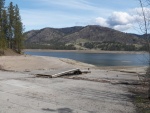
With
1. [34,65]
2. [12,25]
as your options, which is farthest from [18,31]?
[34,65]

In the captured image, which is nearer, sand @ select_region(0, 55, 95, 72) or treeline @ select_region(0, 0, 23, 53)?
sand @ select_region(0, 55, 95, 72)

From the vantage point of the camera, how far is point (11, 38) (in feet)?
230

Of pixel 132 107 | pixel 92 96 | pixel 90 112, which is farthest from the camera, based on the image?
pixel 92 96

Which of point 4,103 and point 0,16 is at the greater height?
point 0,16

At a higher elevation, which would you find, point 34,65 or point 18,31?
point 18,31

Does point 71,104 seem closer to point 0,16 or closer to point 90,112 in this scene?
point 90,112

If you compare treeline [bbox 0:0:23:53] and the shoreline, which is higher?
treeline [bbox 0:0:23:53]

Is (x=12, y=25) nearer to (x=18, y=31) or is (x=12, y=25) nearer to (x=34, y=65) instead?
(x=18, y=31)

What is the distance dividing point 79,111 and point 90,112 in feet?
1.13

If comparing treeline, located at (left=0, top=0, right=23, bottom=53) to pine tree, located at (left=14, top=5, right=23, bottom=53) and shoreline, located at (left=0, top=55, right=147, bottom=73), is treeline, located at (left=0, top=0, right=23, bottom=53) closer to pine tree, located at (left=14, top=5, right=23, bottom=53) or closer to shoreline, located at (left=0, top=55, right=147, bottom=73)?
pine tree, located at (left=14, top=5, right=23, bottom=53)

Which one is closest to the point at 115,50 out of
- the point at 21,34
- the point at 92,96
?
the point at 21,34

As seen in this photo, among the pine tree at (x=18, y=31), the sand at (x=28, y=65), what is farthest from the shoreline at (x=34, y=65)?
the pine tree at (x=18, y=31)

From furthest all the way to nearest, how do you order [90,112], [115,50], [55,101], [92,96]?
[115,50], [92,96], [55,101], [90,112]

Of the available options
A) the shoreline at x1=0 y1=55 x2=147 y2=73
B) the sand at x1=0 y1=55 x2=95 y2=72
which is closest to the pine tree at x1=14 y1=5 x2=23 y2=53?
the shoreline at x1=0 y1=55 x2=147 y2=73
